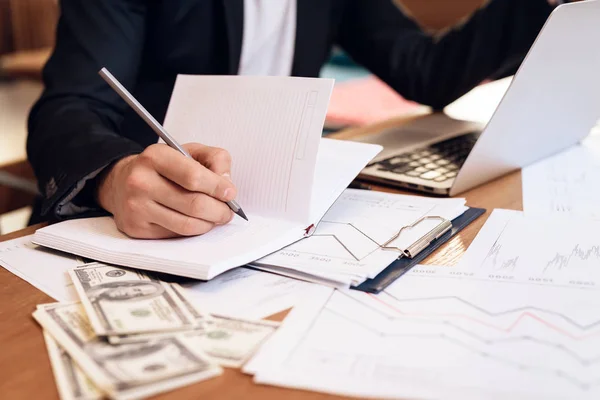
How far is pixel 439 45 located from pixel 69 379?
1.03 meters

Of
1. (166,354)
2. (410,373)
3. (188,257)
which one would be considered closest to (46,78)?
(188,257)

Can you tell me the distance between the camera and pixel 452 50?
1.23 metres

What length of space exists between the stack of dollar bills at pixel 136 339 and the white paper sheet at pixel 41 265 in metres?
0.02

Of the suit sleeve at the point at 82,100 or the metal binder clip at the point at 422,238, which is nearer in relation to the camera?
the metal binder clip at the point at 422,238

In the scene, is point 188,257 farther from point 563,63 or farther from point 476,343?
point 563,63

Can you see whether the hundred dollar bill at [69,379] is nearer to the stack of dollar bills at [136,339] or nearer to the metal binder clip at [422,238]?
the stack of dollar bills at [136,339]

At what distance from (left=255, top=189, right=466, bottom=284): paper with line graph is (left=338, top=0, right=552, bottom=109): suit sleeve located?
472 mm

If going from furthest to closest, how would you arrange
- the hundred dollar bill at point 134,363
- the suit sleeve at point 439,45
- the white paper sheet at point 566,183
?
the suit sleeve at point 439,45
the white paper sheet at point 566,183
the hundred dollar bill at point 134,363

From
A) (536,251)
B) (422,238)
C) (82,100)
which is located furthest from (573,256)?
(82,100)

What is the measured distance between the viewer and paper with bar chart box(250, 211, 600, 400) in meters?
0.44

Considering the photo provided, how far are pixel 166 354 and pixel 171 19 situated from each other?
0.74 metres

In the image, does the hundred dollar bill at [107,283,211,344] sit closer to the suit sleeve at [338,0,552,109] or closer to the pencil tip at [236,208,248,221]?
the pencil tip at [236,208,248,221]

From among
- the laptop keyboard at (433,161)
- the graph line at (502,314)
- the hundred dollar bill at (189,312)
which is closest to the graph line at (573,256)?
the graph line at (502,314)

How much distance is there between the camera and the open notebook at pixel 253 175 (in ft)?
2.04
